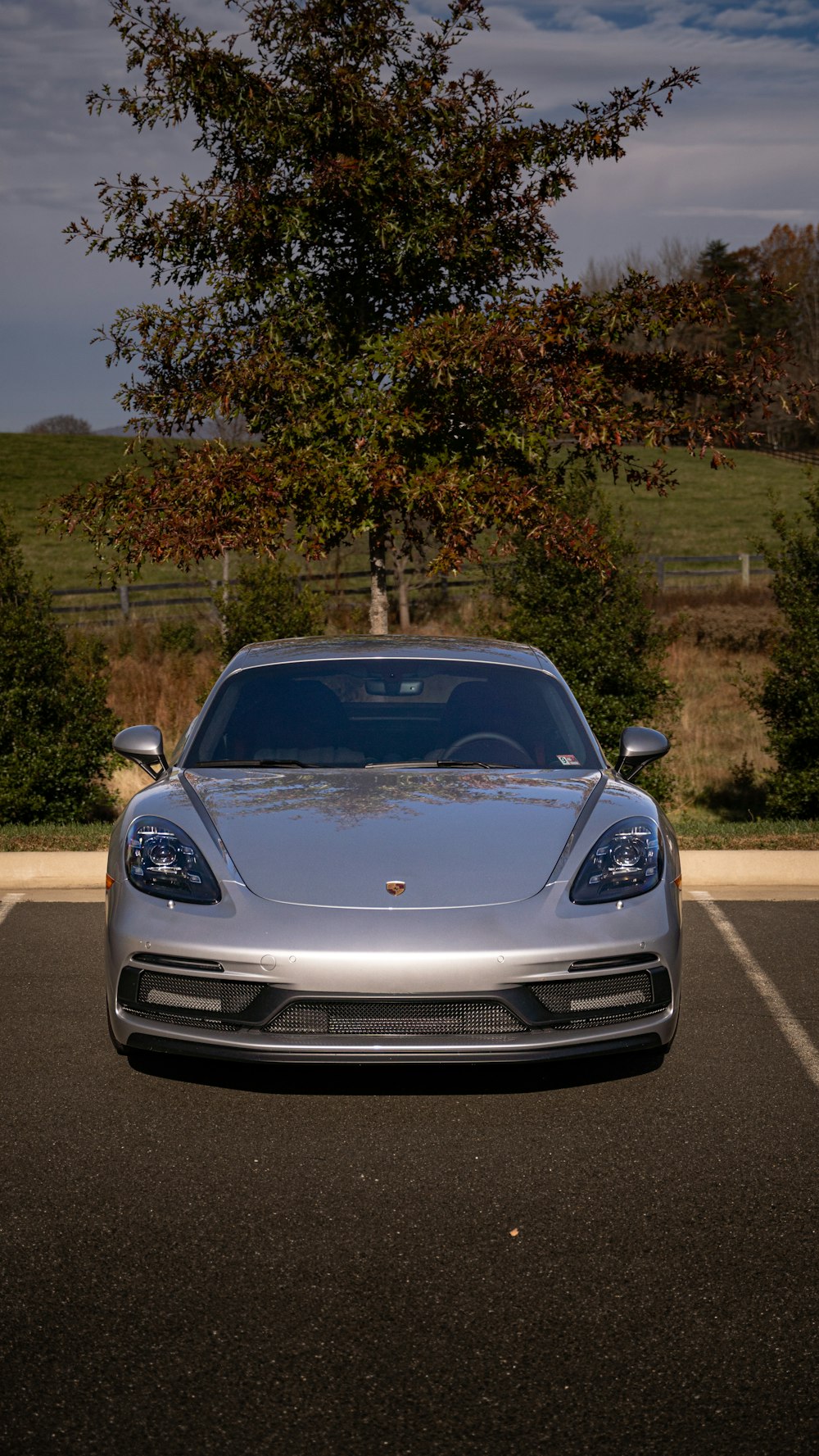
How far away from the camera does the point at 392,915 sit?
4.12 metres

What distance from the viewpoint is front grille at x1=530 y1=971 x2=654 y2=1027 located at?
4.12 meters

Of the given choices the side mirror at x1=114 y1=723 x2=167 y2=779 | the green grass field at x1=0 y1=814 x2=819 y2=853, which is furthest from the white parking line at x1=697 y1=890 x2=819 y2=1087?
the side mirror at x1=114 y1=723 x2=167 y2=779

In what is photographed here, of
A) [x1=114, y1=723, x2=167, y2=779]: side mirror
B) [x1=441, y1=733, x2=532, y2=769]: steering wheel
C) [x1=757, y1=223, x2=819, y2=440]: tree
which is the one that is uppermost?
[x1=757, y1=223, x2=819, y2=440]: tree

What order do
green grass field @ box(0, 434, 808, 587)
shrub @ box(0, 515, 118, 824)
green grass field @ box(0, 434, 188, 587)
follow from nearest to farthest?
shrub @ box(0, 515, 118, 824) < green grass field @ box(0, 434, 188, 587) < green grass field @ box(0, 434, 808, 587)

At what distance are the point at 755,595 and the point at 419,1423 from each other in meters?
25.9

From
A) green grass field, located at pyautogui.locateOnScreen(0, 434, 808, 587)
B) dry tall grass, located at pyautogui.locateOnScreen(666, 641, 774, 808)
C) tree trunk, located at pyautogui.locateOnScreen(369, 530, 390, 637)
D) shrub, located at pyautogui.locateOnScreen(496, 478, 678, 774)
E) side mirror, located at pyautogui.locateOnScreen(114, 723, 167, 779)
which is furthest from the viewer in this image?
green grass field, located at pyautogui.locateOnScreen(0, 434, 808, 587)

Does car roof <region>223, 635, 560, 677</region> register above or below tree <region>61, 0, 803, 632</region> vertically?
below

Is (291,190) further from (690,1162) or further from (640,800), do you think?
(690,1162)

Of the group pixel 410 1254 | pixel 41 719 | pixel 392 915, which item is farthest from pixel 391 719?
pixel 41 719

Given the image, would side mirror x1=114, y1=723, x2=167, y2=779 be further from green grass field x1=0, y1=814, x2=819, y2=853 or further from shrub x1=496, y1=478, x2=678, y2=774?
shrub x1=496, y1=478, x2=678, y2=774

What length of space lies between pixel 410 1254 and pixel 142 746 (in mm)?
2631

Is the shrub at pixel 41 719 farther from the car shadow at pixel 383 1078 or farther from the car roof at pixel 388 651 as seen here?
the car shadow at pixel 383 1078

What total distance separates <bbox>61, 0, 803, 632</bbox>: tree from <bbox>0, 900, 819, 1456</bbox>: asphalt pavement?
4.84 m

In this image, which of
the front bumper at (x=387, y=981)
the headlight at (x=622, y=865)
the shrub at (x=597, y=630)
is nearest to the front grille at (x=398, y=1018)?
the front bumper at (x=387, y=981)
